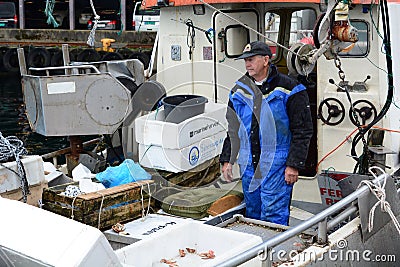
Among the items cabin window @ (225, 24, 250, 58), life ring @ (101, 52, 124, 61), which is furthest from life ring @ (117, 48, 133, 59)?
cabin window @ (225, 24, 250, 58)

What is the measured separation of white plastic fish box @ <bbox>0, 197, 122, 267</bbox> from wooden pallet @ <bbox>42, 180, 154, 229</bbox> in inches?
73.6

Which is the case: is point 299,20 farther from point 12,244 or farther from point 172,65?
point 12,244

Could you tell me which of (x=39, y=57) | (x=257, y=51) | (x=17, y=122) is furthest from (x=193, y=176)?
(x=39, y=57)

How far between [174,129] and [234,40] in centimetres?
188

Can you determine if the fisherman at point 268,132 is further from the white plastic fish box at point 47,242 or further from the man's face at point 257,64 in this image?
the white plastic fish box at point 47,242

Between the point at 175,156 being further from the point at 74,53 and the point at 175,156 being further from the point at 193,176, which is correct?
the point at 74,53

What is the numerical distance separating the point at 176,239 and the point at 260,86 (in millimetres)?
1537

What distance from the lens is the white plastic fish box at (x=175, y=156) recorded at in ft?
19.0

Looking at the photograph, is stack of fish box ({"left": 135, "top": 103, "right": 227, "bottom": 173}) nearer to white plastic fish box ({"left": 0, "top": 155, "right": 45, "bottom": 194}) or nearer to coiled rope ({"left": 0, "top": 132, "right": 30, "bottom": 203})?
white plastic fish box ({"left": 0, "top": 155, "right": 45, "bottom": 194})

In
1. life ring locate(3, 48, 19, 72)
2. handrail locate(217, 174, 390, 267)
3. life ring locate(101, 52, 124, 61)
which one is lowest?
life ring locate(3, 48, 19, 72)

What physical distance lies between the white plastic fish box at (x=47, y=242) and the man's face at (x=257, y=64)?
2.51 meters

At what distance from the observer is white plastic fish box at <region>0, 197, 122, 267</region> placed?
2.80 meters

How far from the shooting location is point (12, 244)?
2850mm

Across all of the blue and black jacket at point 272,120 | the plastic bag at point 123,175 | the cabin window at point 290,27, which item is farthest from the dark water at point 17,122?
the blue and black jacket at point 272,120
